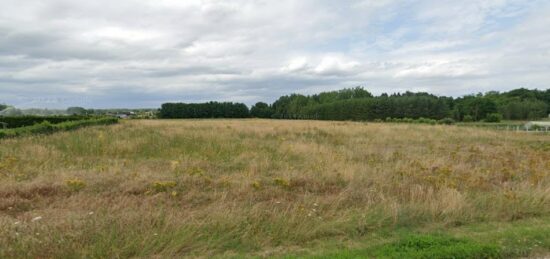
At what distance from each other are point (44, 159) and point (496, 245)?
39.4 feet

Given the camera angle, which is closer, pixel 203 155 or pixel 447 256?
pixel 447 256

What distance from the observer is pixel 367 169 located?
9.38 metres

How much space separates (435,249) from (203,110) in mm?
100729

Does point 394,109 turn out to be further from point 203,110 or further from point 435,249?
point 435,249

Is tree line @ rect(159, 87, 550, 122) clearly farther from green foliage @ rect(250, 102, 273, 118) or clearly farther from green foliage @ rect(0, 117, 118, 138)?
green foliage @ rect(0, 117, 118, 138)

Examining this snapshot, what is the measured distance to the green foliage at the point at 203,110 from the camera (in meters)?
99.3

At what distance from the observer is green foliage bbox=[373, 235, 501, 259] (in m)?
4.15

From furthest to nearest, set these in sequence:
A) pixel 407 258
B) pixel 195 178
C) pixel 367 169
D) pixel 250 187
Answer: pixel 367 169 < pixel 195 178 < pixel 250 187 < pixel 407 258

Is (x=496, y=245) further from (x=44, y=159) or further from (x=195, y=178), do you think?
(x=44, y=159)

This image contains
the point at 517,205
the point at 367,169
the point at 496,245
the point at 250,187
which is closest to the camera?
the point at 496,245

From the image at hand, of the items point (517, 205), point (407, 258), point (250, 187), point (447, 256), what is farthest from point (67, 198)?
point (517, 205)


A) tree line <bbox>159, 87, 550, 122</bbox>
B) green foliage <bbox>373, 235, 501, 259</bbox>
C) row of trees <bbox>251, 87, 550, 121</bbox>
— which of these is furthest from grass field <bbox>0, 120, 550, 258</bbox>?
row of trees <bbox>251, 87, 550, 121</bbox>

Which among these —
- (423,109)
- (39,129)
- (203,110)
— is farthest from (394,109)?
(39,129)

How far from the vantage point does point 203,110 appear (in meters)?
102
